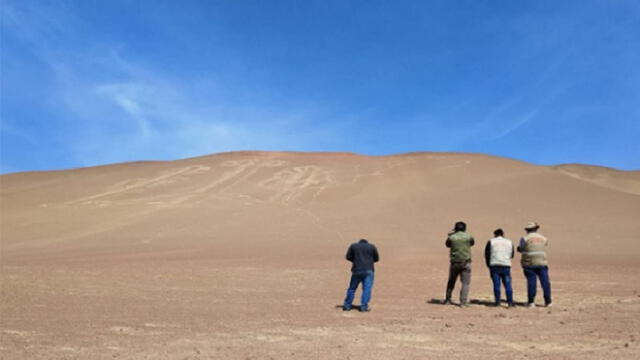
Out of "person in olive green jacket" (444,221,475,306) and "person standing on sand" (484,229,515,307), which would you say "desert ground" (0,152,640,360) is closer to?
"person in olive green jacket" (444,221,475,306)

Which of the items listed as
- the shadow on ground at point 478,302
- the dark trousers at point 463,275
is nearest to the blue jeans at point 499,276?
the shadow on ground at point 478,302

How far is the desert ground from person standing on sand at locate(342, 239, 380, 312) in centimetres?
44

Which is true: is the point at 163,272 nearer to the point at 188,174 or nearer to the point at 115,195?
the point at 115,195

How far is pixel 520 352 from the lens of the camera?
20.6 feet

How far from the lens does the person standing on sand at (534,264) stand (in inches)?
391

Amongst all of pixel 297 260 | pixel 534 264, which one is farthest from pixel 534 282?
pixel 297 260

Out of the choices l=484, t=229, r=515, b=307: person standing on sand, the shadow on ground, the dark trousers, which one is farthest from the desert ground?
l=484, t=229, r=515, b=307: person standing on sand

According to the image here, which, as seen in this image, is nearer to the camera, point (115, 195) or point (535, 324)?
point (535, 324)

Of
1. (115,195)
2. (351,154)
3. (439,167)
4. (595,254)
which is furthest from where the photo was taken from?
(351,154)

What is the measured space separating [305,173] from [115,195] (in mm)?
15006

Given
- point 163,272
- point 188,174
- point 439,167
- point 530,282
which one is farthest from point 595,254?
point 188,174

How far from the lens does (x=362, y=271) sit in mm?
10070

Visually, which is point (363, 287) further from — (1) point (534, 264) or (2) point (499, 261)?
(1) point (534, 264)

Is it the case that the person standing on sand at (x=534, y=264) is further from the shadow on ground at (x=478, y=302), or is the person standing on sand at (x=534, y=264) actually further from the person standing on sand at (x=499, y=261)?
the shadow on ground at (x=478, y=302)
